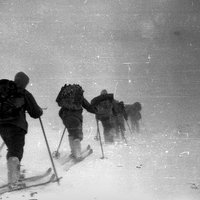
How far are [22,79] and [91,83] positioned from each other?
124 meters

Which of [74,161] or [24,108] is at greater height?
[24,108]

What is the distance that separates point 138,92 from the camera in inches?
5374

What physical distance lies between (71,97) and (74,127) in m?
0.68

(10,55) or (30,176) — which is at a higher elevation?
(10,55)

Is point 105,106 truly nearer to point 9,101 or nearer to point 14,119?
point 14,119

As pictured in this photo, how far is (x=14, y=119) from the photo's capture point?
5.69m

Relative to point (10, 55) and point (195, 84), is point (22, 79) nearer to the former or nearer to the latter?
point (10, 55)

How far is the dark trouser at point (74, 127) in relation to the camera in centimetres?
837

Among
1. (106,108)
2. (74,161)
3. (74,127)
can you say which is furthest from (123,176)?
(106,108)

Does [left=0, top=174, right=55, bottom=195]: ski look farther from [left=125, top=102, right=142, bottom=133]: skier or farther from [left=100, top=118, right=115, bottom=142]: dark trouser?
[left=125, top=102, right=142, bottom=133]: skier

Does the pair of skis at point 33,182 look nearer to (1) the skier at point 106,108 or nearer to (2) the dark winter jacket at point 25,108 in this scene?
(2) the dark winter jacket at point 25,108

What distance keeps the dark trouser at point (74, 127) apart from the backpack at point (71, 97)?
0.83ft

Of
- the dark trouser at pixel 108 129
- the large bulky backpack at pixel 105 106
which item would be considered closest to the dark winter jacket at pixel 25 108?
the large bulky backpack at pixel 105 106

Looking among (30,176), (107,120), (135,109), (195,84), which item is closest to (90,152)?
(30,176)
